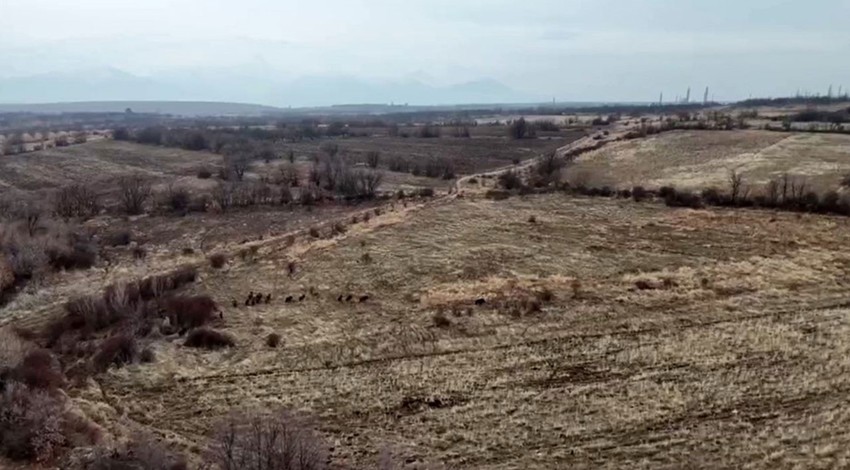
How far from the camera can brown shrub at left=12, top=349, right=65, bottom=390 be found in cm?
2130

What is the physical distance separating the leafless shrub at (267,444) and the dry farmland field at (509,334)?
1.79 ft

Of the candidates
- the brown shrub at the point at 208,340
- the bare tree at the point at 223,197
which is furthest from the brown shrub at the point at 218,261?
the bare tree at the point at 223,197

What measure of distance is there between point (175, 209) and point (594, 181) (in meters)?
33.4

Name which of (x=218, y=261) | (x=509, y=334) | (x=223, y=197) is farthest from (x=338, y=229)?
(x=509, y=334)

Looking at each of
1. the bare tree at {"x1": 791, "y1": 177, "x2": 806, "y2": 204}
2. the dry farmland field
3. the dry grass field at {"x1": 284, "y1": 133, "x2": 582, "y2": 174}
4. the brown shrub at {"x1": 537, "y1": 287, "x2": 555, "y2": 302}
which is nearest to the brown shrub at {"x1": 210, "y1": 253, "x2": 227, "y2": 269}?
the dry farmland field

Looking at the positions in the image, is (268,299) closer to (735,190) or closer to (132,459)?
(132,459)

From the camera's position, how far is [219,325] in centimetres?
2742

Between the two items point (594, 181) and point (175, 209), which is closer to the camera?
point (175, 209)

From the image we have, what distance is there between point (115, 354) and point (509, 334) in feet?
46.7

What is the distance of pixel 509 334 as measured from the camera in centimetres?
2662

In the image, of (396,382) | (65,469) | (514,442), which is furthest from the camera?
(396,382)

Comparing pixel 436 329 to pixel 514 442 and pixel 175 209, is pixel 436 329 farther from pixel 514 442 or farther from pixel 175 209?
pixel 175 209

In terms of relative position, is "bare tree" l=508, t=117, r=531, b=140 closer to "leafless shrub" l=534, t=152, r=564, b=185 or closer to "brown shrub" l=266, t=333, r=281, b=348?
"leafless shrub" l=534, t=152, r=564, b=185

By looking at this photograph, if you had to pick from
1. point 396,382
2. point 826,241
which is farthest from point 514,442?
point 826,241
